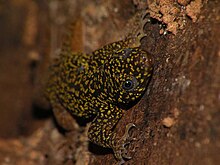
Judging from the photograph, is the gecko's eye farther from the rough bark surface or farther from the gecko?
the rough bark surface

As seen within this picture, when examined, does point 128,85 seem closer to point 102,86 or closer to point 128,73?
point 128,73

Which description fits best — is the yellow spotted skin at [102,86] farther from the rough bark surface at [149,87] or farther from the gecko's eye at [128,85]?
the rough bark surface at [149,87]

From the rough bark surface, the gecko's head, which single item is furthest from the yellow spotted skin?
the rough bark surface

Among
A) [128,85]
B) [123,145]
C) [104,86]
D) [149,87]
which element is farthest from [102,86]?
[123,145]

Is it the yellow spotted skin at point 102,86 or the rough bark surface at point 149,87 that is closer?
the rough bark surface at point 149,87

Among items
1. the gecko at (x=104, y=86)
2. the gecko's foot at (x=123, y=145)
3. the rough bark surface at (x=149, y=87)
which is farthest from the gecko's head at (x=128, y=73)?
the gecko's foot at (x=123, y=145)

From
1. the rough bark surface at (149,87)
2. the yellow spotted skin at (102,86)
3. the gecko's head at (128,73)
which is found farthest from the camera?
the yellow spotted skin at (102,86)

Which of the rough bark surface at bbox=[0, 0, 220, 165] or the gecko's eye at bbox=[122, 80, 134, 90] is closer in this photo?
the rough bark surface at bbox=[0, 0, 220, 165]

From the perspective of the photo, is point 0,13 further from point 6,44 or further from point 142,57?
point 142,57
